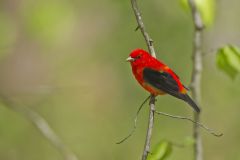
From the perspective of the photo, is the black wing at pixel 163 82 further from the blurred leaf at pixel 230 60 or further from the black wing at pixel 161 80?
the blurred leaf at pixel 230 60

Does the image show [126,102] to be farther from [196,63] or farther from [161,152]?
[161,152]

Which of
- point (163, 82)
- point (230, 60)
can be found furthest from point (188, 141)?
point (230, 60)

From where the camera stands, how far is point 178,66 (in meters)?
12.1

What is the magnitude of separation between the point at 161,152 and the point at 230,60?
31.9 inches

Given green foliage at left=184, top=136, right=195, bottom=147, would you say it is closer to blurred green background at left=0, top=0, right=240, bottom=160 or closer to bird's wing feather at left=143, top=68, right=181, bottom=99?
bird's wing feather at left=143, top=68, right=181, bottom=99

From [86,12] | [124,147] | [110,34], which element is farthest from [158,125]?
[86,12]

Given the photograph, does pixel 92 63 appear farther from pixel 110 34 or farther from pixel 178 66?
pixel 178 66

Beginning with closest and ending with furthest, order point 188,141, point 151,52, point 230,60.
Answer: point 151,52
point 230,60
point 188,141

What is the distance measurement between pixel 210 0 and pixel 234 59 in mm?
521

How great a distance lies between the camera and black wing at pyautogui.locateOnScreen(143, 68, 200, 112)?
15.5ft

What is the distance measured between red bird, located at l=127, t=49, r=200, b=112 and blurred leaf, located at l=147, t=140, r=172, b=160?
1.29 ft

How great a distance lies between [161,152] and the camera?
4375 millimetres

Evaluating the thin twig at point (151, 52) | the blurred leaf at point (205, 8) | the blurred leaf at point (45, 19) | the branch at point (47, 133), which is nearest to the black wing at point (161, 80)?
the thin twig at point (151, 52)

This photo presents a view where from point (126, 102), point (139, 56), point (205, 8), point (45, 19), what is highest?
point (45, 19)
